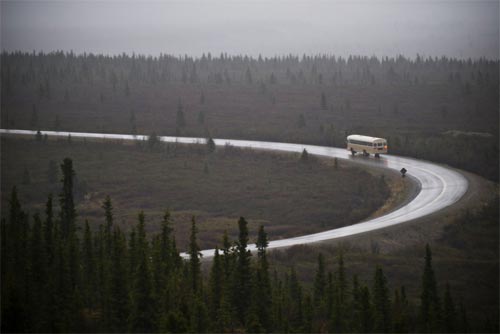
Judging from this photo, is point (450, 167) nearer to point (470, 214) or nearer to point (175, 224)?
point (470, 214)

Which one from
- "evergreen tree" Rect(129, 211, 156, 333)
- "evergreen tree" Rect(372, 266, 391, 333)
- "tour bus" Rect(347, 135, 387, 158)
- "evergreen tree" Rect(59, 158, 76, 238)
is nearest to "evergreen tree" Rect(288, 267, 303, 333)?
"evergreen tree" Rect(372, 266, 391, 333)

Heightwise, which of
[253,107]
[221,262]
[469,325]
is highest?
[253,107]

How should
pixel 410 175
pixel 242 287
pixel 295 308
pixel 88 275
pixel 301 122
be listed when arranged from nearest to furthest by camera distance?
pixel 242 287 < pixel 295 308 < pixel 88 275 < pixel 410 175 < pixel 301 122

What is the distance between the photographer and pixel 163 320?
34.2 metres

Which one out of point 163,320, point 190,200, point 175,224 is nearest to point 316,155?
point 190,200

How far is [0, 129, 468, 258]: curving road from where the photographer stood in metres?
64.8

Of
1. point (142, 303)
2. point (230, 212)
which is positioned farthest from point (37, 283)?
point (230, 212)

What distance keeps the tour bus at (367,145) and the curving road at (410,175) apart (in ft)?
3.44

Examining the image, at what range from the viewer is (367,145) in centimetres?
9756

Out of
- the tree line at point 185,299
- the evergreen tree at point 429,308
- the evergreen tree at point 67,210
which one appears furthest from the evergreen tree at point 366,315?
the evergreen tree at point 67,210

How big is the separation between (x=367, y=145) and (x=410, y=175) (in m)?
13.6

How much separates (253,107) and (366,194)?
82.2m

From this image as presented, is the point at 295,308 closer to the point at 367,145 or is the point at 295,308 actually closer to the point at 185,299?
the point at 185,299

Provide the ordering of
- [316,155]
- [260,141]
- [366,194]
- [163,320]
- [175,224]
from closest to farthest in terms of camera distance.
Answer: [163,320] < [175,224] < [366,194] < [316,155] < [260,141]
